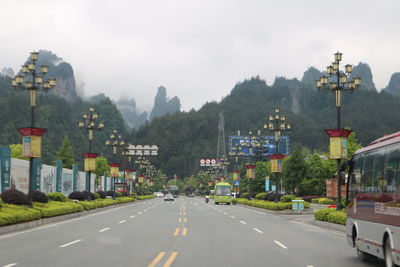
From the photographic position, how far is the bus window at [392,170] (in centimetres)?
1048

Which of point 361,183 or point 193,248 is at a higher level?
point 361,183

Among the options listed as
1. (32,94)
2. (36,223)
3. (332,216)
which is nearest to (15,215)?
(36,223)

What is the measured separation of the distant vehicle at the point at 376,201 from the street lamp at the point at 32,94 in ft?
67.3

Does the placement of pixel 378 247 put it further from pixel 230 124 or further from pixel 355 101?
pixel 230 124

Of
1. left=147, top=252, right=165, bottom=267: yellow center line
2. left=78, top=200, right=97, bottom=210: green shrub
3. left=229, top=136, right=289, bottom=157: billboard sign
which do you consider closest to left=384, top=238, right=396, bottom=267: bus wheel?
left=147, top=252, right=165, bottom=267: yellow center line

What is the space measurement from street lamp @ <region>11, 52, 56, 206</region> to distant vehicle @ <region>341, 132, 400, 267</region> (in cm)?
2052

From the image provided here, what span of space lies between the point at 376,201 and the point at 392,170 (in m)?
1.25

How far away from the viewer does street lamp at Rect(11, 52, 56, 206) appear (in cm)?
3017

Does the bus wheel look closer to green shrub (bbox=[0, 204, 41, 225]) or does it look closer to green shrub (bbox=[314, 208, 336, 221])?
green shrub (bbox=[0, 204, 41, 225])

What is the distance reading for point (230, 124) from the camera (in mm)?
196750

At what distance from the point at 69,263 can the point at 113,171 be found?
189 feet

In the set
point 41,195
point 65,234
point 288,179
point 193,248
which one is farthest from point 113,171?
point 193,248

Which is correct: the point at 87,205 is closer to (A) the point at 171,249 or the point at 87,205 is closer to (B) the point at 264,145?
(A) the point at 171,249

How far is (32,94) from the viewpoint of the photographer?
32.1 m
